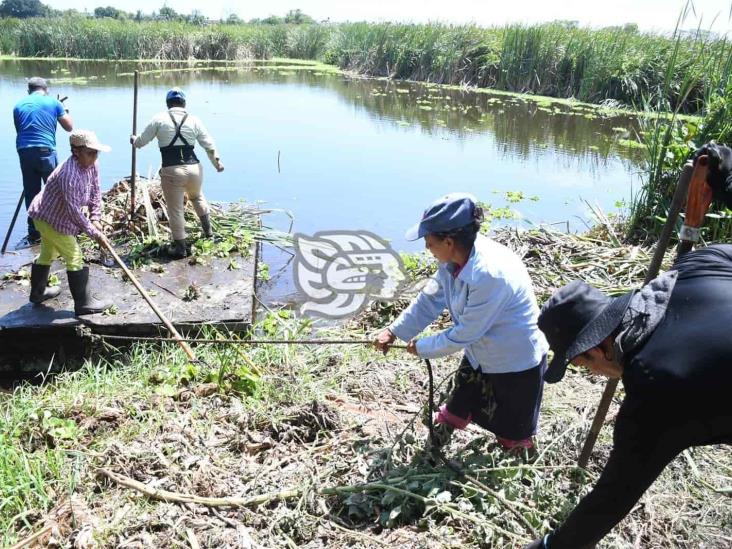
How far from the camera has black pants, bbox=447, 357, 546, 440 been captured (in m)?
2.91

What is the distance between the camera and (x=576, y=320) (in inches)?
74.1

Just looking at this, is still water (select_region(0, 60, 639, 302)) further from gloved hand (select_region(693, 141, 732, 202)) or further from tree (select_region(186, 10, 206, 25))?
tree (select_region(186, 10, 206, 25))

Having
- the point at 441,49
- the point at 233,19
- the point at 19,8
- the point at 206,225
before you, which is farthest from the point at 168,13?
the point at 206,225

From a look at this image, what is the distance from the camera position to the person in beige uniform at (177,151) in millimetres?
6145

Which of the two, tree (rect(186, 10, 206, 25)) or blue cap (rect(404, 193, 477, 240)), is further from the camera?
tree (rect(186, 10, 206, 25))

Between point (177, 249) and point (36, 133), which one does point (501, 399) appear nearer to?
point (177, 249)

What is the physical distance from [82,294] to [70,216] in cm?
65

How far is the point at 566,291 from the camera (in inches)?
77.0

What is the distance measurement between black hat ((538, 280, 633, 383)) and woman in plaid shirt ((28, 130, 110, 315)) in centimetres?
410

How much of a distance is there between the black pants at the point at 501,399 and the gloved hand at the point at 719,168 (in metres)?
1.09

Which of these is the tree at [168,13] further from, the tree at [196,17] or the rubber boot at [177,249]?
the rubber boot at [177,249]

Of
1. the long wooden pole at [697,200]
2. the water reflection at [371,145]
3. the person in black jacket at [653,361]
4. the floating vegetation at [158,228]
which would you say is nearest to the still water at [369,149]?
the water reflection at [371,145]

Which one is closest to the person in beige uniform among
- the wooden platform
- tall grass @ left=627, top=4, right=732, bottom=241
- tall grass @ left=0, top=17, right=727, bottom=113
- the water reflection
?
the wooden platform

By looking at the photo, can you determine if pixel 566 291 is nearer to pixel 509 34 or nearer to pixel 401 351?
pixel 401 351
